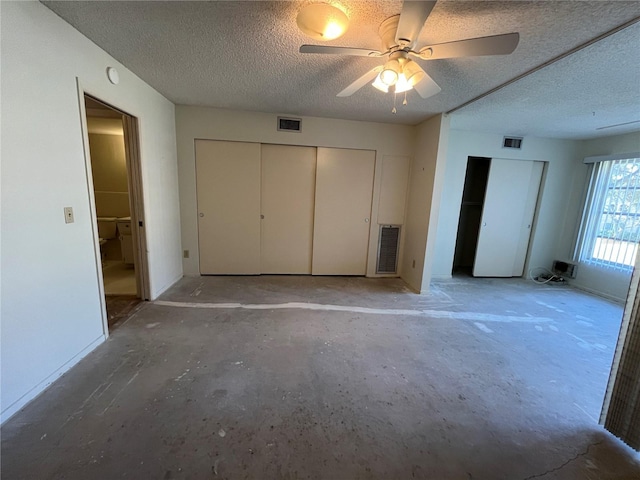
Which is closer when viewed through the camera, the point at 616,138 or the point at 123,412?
the point at 123,412

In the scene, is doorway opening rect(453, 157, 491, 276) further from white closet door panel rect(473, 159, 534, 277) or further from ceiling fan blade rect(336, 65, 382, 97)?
ceiling fan blade rect(336, 65, 382, 97)

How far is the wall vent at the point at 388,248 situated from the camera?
4.10 metres

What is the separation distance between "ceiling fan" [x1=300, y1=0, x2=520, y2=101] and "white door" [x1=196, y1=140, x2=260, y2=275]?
2.27 m

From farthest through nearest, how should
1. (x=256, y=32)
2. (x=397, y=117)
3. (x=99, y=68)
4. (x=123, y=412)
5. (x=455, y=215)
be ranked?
(x=455, y=215)
(x=397, y=117)
(x=99, y=68)
(x=256, y=32)
(x=123, y=412)

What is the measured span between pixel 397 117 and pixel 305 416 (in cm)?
349

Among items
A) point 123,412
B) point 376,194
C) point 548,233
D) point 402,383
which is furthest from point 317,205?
point 548,233

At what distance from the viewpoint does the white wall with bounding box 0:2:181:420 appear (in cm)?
143

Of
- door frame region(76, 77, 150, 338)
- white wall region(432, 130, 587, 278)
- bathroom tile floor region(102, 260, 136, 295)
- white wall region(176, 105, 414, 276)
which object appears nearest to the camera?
door frame region(76, 77, 150, 338)

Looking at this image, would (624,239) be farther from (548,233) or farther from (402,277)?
(402,277)

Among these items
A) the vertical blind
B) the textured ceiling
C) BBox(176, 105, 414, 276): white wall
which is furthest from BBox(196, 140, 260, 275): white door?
the vertical blind

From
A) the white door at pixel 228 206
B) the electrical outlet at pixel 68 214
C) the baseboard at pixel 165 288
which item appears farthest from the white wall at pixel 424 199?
the electrical outlet at pixel 68 214

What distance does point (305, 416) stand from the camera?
1.55 meters

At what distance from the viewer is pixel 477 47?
4.59 feet

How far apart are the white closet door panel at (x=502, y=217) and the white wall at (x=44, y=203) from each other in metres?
4.99
